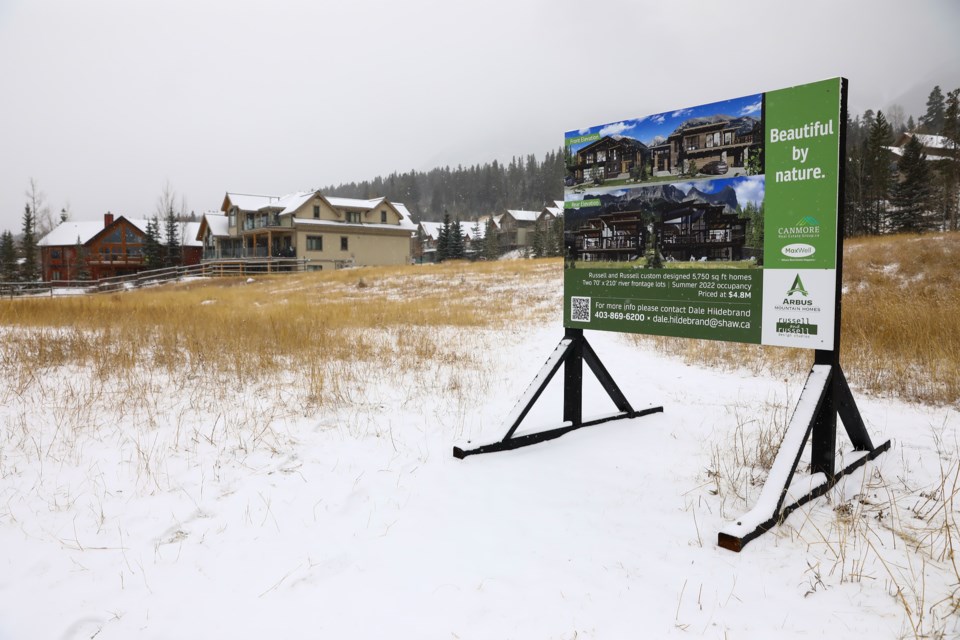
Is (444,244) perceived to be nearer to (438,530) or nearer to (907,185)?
(907,185)

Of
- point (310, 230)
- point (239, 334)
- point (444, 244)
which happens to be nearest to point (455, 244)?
point (444, 244)

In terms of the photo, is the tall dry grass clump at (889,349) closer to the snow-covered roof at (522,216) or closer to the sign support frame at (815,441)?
the sign support frame at (815,441)

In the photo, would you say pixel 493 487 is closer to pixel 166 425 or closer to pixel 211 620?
pixel 211 620

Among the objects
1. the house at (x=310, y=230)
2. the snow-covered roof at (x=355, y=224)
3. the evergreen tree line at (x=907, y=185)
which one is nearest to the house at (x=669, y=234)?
the evergreen tree line at (x=907, y=185)

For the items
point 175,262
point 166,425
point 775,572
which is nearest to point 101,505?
point 166,425

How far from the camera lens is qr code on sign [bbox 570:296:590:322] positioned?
5.43 metres

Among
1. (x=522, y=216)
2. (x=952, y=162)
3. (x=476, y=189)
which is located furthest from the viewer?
(x=476, y=189)

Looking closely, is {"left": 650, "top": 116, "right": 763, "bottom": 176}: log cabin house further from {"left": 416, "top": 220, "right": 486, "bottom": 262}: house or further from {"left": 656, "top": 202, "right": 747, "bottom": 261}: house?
{"left": 416, "top": 220, "right": 486, "bottom": 262}: house

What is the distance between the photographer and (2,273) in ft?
168

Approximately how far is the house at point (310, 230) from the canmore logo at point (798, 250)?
48770mm

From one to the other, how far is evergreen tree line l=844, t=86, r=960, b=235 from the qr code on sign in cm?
4366

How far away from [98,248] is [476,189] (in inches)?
4113

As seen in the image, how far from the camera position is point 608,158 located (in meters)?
5.16

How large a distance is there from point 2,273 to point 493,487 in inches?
2679
